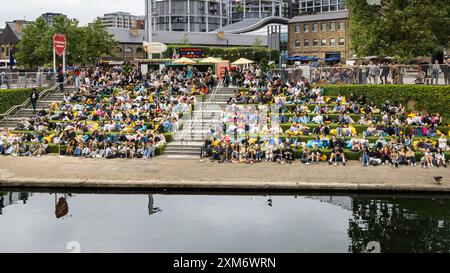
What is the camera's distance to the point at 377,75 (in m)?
37.1

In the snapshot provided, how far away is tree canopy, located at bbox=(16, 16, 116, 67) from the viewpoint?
66250 mm

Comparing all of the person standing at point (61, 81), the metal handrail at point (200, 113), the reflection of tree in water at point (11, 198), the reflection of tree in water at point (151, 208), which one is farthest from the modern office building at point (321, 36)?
the reflection of tree in water at point (11, 198)

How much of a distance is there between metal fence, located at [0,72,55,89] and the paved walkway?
14358 millimetres

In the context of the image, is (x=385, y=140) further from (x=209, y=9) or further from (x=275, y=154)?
(x=209, y=9)

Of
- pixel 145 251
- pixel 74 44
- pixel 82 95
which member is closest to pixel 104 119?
pixel 82 95

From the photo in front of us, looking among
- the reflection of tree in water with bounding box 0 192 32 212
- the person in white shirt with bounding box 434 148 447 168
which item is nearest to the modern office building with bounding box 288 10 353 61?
the person in white shirt with bounding box 434 148 447 168

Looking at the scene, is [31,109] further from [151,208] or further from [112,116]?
[151,208]

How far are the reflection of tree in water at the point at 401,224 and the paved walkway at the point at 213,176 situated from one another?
139 centimetres

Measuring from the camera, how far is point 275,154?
28.6 meters

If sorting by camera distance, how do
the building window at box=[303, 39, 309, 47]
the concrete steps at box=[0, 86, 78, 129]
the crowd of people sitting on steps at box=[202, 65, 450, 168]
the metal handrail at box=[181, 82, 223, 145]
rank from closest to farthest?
the crowd of people sitting on steps at box=[202, 65, 450, 168] < the metal handrail at box=[181, 82, 223, 145] < the concrete steps at box=[0, 86, 78, 129] < the building window at box=[303, 39, 309, 47]

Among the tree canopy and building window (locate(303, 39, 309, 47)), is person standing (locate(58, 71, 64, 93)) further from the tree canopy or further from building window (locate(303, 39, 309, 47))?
building window (locate(303, 39, 309, 47))

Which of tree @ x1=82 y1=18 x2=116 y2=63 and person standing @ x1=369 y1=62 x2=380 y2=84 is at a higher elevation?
tree @ x1=82 y1=18 x2=116 y2=63
